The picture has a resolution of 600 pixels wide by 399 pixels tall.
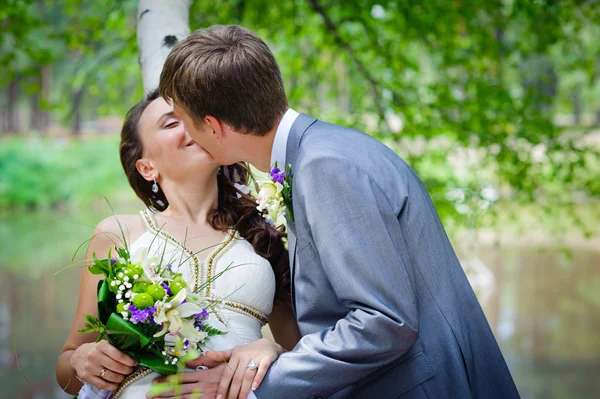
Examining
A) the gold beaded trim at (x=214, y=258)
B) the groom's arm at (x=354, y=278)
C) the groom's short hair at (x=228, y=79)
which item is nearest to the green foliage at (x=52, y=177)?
the gold beaded trim at (x=214, y=258)

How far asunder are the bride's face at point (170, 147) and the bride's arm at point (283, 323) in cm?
69

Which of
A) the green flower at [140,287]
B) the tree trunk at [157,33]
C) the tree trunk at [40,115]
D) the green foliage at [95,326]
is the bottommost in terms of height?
the green foliage at [95,326]

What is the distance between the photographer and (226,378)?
2244 millimetres

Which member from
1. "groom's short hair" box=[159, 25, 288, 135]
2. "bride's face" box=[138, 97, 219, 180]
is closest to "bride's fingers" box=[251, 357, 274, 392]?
"groom's short hair" box=[159, 25, 288, 135]

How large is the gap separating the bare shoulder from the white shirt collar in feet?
2.67

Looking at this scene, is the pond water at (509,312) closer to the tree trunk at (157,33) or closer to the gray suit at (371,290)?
the tree trunk at (157,33)

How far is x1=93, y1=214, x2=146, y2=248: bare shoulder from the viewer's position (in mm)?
2764

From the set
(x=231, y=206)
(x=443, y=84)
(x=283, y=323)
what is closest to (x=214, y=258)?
(x=231, y=206)

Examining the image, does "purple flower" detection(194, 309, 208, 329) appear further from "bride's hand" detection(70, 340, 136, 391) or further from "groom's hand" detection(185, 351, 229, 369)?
"bride's hand" detection(70, 340, 136, 391)

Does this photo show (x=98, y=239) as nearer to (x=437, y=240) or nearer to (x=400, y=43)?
(x=437, y=240)

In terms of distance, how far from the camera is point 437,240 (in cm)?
212

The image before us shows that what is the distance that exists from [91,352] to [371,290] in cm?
108

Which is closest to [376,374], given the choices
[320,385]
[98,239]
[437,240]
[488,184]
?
[320,385]

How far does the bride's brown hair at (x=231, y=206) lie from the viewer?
3061mm
